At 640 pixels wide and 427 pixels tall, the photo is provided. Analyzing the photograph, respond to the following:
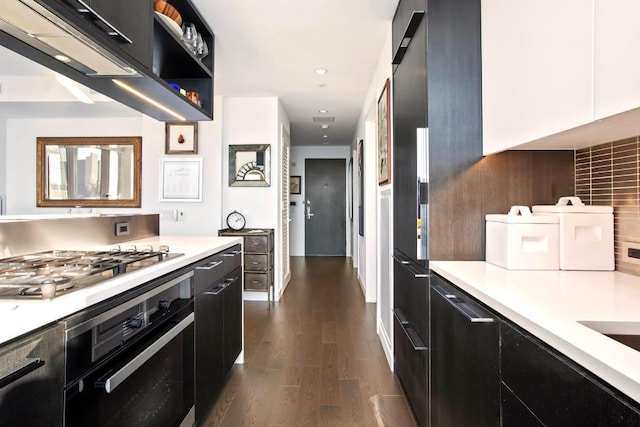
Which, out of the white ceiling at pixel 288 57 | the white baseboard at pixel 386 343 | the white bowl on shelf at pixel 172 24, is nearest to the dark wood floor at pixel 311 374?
the white baseboard at pixel 386 343

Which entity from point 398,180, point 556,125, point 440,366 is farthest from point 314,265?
point 556,125

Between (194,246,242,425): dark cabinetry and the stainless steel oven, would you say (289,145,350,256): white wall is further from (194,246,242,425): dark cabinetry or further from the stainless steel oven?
the stainless steel oven

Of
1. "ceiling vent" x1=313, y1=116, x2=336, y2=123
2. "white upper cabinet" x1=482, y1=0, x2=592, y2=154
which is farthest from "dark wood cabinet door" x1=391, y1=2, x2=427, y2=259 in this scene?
"ceiling vent" x1=313, y1=116, x2=336, y2=123

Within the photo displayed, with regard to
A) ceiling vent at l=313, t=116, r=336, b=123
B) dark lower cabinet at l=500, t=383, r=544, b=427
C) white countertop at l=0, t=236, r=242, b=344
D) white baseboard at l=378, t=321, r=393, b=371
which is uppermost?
ceiling vent at l=313, t=116, r=336, b=123

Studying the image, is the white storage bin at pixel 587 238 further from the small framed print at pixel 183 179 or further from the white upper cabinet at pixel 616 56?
the small framed print at pixel 183 179

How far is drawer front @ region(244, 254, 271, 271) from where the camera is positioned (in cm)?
381

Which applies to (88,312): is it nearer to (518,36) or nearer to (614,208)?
(518,36)

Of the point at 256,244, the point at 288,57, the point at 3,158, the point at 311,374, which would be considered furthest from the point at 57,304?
the point at 3,158

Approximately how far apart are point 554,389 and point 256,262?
335 centimetres

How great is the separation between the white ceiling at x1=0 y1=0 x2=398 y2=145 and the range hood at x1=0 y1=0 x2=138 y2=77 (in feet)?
3.33

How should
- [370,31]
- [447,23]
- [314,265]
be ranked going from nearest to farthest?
1. [447,23]
2. [370,31]
3. [314,265]

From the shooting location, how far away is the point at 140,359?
1067 mm

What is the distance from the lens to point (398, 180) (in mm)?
2162

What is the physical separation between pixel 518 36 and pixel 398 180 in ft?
3.42
